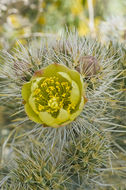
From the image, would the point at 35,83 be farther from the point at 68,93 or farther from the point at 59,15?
the point at 59,15

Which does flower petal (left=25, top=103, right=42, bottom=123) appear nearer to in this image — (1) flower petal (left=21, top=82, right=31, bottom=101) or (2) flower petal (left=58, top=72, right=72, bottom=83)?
(1) flower petal (left=21, top=82, right=31, bottom=101)

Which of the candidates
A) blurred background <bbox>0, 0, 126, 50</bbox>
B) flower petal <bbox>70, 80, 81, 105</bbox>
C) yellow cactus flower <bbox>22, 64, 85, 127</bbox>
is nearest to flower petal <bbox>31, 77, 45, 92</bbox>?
yellow cactus flower <bbox>22, 64, 85, 127</bbox>

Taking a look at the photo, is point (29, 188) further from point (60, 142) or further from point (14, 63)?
point (14, 63)

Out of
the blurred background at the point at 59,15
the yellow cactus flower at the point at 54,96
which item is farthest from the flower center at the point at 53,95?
the blurred background at the point at 59,15

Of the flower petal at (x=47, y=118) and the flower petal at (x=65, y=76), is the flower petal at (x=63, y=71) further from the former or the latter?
the flower petal at (x=47, y=118)

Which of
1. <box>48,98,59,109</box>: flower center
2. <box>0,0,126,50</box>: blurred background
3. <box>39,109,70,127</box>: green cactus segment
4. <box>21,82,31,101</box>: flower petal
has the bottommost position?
<box>39,109,70,127</box>: green cactus segment

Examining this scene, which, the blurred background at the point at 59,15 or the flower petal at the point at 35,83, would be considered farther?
the blurred background at the point at 59,15

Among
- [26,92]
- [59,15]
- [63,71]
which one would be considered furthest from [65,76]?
[59,15]
